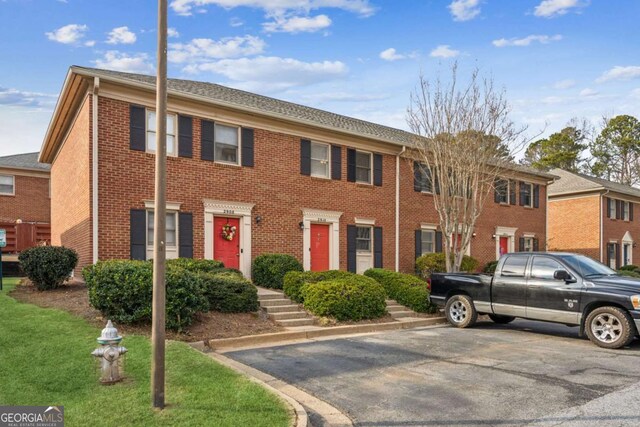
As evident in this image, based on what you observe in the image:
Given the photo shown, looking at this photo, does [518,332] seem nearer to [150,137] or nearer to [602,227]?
[150,137]

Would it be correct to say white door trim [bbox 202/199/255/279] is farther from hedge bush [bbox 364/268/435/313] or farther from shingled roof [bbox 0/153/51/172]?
shingled roof [bbox 0/153/51/172]

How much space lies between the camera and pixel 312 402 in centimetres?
566

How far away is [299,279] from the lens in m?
12.8

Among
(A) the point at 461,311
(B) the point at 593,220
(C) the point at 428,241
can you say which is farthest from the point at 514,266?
(B) the point at 593,220

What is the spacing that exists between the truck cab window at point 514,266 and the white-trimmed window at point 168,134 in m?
8.92

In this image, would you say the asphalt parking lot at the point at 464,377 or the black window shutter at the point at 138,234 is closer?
the asphalt parking lot at the point at 464,377

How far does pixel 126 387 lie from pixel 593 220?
30.2 m

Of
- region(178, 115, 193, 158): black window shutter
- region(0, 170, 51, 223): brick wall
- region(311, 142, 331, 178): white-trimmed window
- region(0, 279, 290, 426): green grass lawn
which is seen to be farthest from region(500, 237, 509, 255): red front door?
region(0, 170, 51, 223): brick wall

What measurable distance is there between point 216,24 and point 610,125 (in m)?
56.8

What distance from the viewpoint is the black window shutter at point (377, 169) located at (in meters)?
18.5

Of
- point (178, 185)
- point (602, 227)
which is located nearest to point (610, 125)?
point (602, 227)

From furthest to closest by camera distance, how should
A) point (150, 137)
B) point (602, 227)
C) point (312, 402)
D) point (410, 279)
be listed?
point (602, 227), point (410, 279), point (150, 137), point (312, 402)

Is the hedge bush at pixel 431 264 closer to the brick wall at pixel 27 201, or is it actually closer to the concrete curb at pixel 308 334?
the concrete curb at pixel 308 334

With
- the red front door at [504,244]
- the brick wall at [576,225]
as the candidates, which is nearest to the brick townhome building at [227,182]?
the red front door at [504,244]
